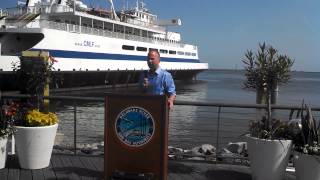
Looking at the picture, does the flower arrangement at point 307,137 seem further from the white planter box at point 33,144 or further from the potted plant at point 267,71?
the white planter box at point 33,144

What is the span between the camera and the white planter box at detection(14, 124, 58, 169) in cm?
529

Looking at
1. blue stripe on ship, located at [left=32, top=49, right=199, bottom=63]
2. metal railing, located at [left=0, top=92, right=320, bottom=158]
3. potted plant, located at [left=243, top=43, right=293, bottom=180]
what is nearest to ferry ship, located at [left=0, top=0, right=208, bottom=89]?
blue stripe on ship, located at [left=32, top=49, right=199, bottom=63]

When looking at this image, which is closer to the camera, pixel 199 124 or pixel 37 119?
pixel 37 119

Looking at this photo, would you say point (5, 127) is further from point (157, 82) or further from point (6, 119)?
point (157, 82)

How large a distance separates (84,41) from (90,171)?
98.8 feet

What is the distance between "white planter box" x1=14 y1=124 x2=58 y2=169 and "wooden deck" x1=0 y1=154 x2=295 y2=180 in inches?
3.9

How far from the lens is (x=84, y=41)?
3481 centimetres

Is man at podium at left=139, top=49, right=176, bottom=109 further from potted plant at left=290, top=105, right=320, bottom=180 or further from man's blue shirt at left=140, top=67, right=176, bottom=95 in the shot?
potted plant at left=290, top=105, right=320, bottom=180

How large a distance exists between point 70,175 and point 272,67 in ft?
8.66

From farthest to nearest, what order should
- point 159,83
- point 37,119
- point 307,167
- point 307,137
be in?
point 159,83 < point 37,119 < point 307,137 < point 307,167

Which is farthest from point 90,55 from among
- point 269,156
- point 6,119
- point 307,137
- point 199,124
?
point 307,137

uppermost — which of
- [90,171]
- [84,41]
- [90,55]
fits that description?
[84,41]

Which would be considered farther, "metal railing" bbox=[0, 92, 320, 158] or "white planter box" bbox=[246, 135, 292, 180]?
"metal railing" bbox=[0, 92, 320, 158]

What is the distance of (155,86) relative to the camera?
543 centimetres
